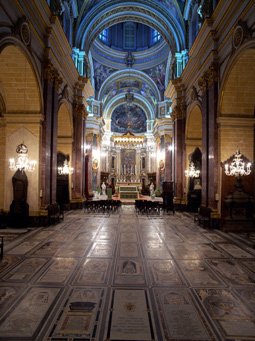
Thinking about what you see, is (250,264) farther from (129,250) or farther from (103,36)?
(103,36)

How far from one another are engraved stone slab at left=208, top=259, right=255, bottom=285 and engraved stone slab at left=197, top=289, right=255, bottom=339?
0.63 meters

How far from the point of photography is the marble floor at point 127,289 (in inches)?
133

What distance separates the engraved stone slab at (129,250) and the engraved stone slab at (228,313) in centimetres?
245

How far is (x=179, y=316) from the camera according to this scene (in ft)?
12.1

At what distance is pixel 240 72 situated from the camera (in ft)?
30.7

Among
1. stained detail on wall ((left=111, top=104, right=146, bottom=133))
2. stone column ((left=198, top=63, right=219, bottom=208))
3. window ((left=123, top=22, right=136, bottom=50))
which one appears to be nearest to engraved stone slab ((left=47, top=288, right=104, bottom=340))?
stone column ((left=198, top=63, right=219, bottom=208))

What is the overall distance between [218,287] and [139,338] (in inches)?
85.7

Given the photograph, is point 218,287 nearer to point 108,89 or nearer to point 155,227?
point 155,227

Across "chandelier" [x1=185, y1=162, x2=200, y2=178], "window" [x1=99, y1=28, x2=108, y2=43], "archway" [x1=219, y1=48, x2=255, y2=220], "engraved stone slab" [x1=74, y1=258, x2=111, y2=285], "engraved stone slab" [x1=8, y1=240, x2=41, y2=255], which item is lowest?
"engraved stone slab" [x1=8, y1=240, x2=41, y2=255]

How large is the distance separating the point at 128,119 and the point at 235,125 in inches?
1119

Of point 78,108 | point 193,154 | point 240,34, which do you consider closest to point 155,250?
point 240,34

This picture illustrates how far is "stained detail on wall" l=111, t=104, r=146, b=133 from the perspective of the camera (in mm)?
37469

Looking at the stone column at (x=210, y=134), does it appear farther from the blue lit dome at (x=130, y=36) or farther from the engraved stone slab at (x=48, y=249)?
the blue lit dome at (x=130, y=36)

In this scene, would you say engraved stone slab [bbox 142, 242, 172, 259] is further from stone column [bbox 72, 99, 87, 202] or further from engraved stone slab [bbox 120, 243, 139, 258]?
stone column [bbox 72, 99, 87, 202]
